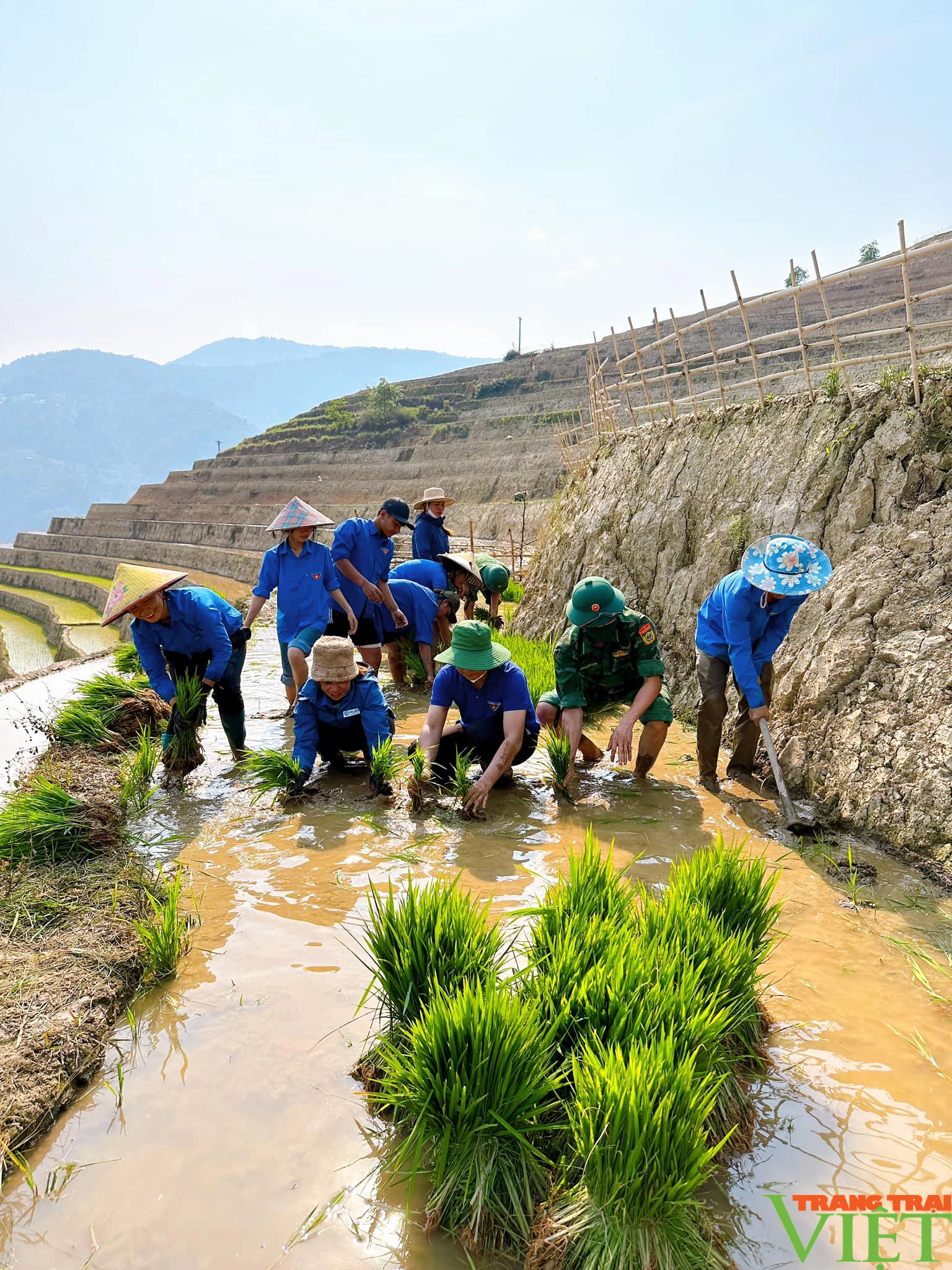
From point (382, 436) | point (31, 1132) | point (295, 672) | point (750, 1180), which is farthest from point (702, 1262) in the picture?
point (382, 436)

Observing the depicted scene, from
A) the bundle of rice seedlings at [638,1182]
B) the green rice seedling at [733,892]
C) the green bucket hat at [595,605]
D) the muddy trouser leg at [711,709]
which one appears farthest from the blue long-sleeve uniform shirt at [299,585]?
the bundle of rice seedlings at [638,1182]

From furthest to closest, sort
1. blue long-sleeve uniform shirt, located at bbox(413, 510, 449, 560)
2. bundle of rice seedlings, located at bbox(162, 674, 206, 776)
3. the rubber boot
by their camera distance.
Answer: blue long-sleeve uniform shirt, located at bbox(413, 510, 449, 560)
the rubber boot
bundle of rice seedlings, located at bbox(162, 674, 206, 776)

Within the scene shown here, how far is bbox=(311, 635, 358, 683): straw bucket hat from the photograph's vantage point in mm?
4371

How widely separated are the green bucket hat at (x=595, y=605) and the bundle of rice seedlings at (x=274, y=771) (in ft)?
5.89

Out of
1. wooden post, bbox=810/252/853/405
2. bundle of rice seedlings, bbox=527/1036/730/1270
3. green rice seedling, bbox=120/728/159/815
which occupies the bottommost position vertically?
bundle of rice seedlings, bbox=527/1036/730/1270

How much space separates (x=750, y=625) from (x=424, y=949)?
2.80m

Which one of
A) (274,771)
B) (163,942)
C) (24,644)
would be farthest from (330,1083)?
A: (24,644)

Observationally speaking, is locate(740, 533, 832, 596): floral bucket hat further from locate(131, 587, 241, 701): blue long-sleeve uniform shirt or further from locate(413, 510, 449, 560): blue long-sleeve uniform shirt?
locate(413, 510, 449, 560): blue long-sleeve uniform shirt

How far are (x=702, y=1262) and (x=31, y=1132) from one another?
5.79 ft

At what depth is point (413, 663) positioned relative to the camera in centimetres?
718

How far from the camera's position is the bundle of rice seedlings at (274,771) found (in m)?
4.42

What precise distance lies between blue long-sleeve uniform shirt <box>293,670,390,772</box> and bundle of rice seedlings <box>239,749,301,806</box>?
77 millimetres

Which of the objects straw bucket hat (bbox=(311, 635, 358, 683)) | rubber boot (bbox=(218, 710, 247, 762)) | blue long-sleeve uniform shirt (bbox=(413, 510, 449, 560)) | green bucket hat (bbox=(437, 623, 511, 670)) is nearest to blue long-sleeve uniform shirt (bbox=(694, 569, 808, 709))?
green bucket hat (bbox=(437, 623, 511, 670))

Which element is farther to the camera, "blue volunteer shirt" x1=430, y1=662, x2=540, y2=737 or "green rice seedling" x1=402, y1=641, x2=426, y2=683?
"green rice seedling" x1=402, y1=641, x2=426, y2=683
